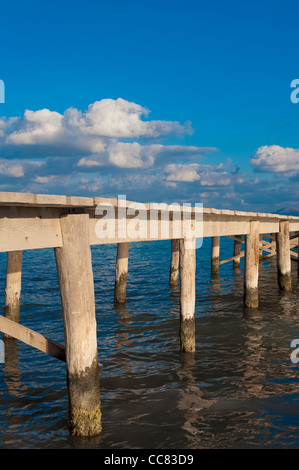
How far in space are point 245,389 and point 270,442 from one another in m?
1.69

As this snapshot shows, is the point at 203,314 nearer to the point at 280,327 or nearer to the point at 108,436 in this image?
the point at 280,327

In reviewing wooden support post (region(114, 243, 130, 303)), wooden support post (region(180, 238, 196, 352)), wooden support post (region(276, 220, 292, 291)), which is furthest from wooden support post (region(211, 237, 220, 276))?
wooden support post (region(180, 238, 196, 352))

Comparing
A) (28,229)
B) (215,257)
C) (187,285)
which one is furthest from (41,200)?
(215,257)

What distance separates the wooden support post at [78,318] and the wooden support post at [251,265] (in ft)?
27.5

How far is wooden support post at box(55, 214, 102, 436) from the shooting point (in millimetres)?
5438

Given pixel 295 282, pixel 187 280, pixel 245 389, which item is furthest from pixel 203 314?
pixel 295 282

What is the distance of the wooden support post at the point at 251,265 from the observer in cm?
1321

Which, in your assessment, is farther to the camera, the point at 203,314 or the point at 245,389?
the point at 203,314

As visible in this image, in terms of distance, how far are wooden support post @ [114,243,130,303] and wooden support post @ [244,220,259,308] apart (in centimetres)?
366

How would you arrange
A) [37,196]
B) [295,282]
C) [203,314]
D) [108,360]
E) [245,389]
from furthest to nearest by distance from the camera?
[295,282], [203,314], [108,360], [245,389], [37,196]

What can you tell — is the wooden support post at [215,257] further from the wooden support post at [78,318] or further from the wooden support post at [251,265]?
the wooden support post at [78,318]

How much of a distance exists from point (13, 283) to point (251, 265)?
6.83m

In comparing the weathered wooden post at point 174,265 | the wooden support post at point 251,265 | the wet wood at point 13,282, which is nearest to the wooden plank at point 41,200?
the wet wood at point 13,282

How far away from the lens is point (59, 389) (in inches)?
300
